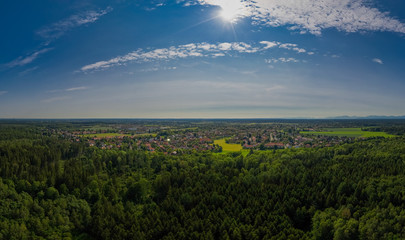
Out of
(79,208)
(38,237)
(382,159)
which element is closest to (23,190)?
(79,208)

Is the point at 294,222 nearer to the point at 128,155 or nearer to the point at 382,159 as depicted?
the point at 382,159

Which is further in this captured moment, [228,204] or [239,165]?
[239,165]

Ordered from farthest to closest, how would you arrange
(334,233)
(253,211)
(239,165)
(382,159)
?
1. (239,165)
2. (382,159)
3. (253,211)
4. (334,233)

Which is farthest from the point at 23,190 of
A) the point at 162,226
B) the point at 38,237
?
the point at 162,226

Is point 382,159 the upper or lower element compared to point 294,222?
upper

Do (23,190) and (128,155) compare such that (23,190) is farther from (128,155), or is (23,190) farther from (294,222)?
(294,222)

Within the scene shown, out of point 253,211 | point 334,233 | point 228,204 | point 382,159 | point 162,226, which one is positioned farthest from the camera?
point 382,159

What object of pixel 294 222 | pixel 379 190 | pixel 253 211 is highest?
pixel 379 190
